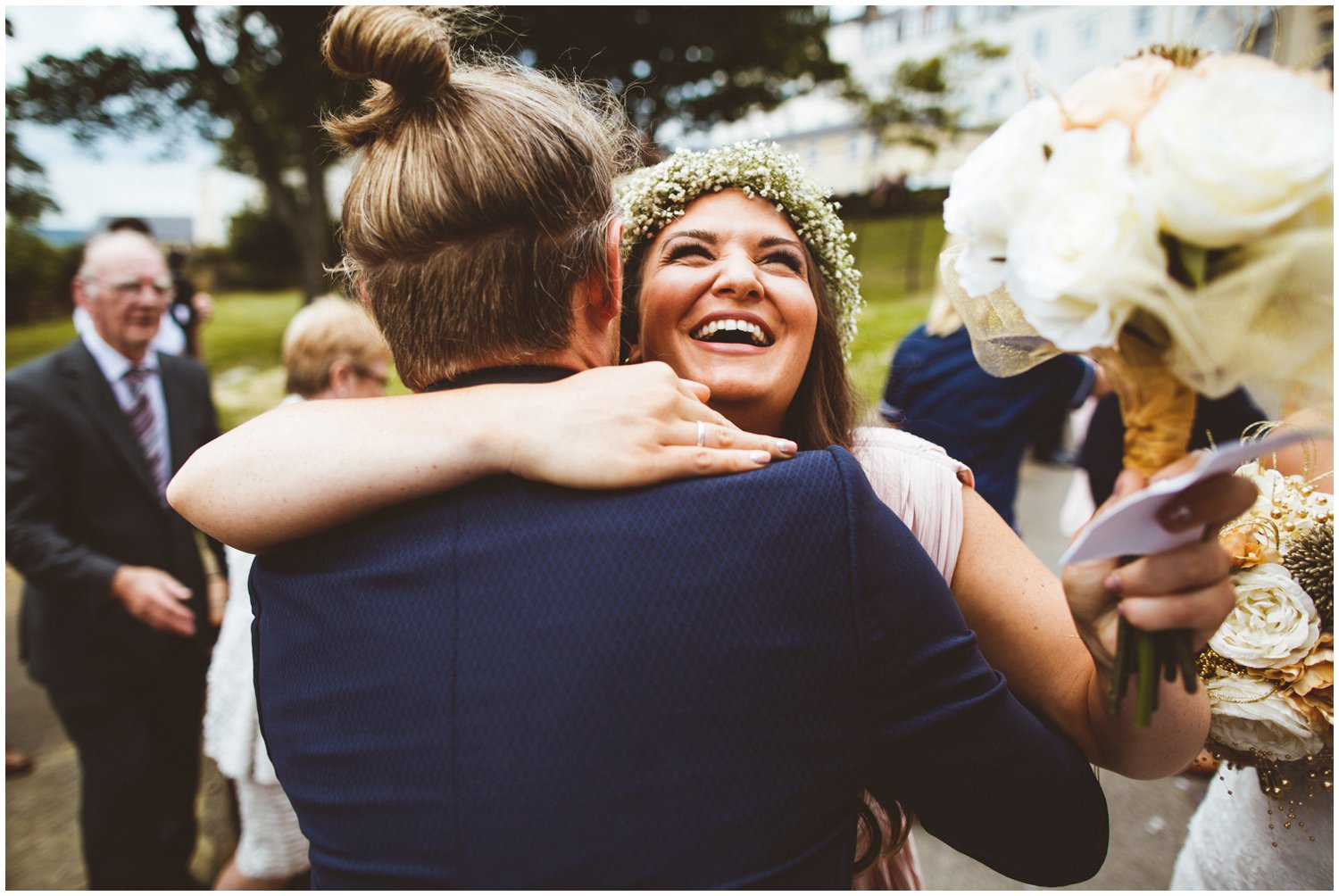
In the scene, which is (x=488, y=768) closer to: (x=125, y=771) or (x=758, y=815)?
(x=758, y=815)

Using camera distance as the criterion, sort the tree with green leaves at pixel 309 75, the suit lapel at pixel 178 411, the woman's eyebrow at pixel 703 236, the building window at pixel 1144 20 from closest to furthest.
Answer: the woman's eyebrow at pixel 703 236, the suit lapel at pixel 178 411, the tree with green leaves at pixel 309 75, the building window at pixel 1144 20

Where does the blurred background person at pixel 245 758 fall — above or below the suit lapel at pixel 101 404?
below

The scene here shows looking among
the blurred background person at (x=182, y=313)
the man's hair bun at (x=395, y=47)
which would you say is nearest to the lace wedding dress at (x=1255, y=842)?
the man's hair bun at (x=395, y=47)

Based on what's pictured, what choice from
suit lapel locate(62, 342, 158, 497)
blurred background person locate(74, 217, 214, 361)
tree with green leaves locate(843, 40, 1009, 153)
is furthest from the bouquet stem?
tree with green leaves locate(843, 40, 1009, 153)

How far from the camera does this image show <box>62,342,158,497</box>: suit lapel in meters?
3.23

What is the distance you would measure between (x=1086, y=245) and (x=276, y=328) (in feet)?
66.7

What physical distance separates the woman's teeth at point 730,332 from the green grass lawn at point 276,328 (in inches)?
35.7

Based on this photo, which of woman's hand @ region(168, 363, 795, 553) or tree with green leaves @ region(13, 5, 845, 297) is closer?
woman's hand @ region(168, 363, 795, 553)

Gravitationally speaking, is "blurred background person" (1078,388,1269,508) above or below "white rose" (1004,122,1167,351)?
below

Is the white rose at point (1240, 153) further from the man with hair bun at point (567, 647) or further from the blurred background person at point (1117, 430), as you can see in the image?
the blurred background person at point (1117, 430)

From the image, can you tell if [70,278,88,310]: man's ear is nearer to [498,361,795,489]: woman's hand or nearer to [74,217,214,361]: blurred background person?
[74,217,214,361]: blurred background person

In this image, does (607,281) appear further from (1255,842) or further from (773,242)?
(1255,842)

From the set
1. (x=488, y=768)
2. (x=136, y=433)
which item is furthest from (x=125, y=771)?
(x=488, y=768)

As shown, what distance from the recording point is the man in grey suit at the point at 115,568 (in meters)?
3.05
